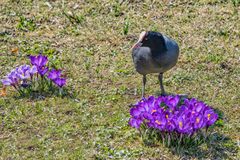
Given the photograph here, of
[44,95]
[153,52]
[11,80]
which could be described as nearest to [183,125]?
[153,52]

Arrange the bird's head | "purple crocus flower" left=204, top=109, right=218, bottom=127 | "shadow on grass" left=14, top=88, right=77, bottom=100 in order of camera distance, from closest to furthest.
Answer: "purple crocus flower" left=204, top=109, right=218, bottom=127 → the bird's head → "shadow on grass" left=14, top=88, right=77, bottom=100

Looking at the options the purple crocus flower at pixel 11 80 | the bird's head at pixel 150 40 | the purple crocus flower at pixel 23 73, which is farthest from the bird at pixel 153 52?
the purple crocus flower at pixel 11 80

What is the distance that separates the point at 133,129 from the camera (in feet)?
23.6

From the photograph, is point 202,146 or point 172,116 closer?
point 172,116

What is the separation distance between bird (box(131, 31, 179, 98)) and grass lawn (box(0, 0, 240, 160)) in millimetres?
559

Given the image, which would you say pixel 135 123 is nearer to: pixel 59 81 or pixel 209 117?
pixel 209 117

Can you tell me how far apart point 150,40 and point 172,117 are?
1227 mm

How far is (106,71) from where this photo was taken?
880 centimetres

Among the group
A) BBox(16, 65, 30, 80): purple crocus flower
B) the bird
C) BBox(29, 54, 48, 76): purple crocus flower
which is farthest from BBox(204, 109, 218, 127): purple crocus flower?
BBox(16, 65, 30, 80): purple crocus flower

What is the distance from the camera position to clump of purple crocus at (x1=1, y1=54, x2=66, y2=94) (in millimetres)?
7855

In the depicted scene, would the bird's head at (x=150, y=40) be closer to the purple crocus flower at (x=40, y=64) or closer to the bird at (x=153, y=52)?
the bird at (x=153, y=52)

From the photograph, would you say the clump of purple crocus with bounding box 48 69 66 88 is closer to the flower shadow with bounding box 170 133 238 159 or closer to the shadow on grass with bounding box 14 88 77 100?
the shadow on grass with bounding box 14 88 77 100

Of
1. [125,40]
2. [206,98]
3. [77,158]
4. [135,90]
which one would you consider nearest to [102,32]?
[125,40]

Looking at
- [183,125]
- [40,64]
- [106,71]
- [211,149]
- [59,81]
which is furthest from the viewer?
[106,71]
